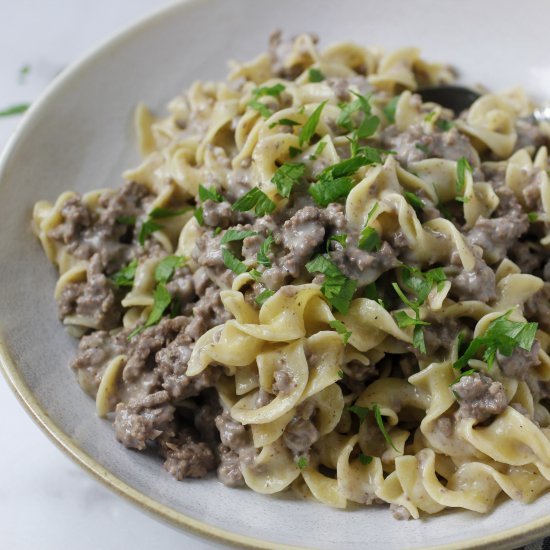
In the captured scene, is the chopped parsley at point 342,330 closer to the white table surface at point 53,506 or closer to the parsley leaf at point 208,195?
the parsley leaf at point 208,195

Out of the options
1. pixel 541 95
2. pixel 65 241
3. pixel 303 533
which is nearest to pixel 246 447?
pixel 303 533

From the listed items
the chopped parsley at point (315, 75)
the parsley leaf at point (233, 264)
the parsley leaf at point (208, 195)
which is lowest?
the parsley leaf at point (233, 264)

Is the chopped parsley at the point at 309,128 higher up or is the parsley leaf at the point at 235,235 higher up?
the chopped parsley at the point at 309,128

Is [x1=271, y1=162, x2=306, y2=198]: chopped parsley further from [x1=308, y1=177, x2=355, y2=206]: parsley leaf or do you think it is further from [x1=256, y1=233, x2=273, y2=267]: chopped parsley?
[x1=256, y1=233, x2=273, y2=267]: chopped parsley

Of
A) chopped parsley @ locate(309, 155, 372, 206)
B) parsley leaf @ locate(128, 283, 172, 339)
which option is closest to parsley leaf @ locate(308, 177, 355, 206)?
chopped parsley @ locate(309, 155, 372, 206)

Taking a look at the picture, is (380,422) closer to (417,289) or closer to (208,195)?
(417,289)

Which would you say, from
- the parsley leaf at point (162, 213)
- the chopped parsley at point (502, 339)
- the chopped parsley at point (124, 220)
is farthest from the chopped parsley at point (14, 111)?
the chopped parsley at point (502, 339)
